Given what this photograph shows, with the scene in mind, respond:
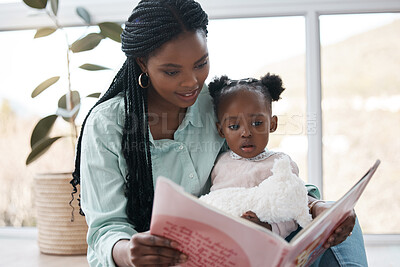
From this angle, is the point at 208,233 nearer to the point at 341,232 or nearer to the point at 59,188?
the point at 341,232

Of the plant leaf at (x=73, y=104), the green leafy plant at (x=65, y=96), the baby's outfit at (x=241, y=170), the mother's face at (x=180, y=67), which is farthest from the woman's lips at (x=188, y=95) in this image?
the plant leaf at (x=73, y=104)

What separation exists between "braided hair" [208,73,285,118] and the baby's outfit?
170mm

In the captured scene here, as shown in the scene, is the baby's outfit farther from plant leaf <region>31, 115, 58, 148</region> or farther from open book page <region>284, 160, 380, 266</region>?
plant leaf <region>31, 115, 58, 148</region>

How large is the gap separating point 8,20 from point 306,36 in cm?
164

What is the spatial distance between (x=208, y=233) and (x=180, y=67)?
1.76ft

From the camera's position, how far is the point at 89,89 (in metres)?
2.51

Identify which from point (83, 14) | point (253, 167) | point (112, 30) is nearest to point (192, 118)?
point (253, 167)

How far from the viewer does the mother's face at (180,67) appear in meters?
1.20

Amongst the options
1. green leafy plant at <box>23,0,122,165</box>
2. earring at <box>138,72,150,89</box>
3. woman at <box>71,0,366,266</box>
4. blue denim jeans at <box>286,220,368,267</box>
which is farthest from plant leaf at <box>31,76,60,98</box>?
blue denim jeans at <box>286,220,368,267</box>

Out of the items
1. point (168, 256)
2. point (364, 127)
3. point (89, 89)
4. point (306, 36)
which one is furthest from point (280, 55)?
point (168, 256)

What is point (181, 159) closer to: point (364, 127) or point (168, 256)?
point (168, 256)

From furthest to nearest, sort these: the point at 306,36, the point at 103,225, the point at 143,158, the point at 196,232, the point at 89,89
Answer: the point at 89,89
the point at 306,36
the point at 143,158
the point at 103,225
the point at 196,232

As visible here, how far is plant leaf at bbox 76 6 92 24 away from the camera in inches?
89.6

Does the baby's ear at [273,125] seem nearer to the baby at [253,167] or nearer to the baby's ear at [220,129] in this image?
the baby at [253,167]
